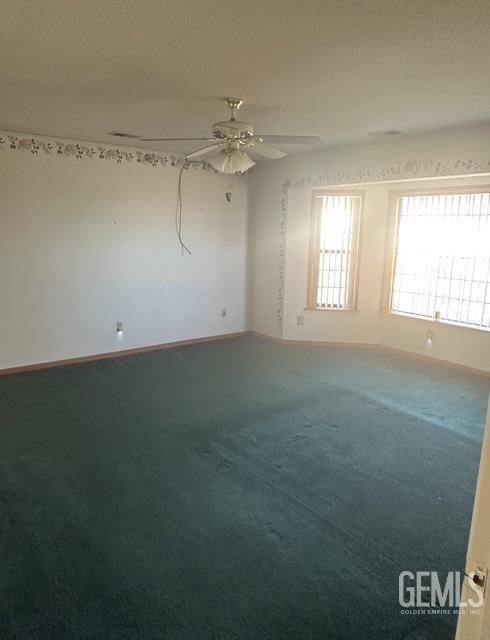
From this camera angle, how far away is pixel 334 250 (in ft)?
19.2

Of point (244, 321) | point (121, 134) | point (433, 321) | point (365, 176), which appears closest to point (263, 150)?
point (121, 134)

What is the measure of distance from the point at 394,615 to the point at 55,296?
4.26 metres

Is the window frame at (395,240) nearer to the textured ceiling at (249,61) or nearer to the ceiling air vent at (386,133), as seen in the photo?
the ceiling air vent at (386,133)

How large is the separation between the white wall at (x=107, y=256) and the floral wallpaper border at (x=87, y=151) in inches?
2.2

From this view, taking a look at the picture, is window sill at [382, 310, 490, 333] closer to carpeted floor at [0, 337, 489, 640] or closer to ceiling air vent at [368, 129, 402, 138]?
carpeted floor at [0, 337, 489, 640]

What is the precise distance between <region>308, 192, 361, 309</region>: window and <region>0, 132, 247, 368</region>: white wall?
1081 mm

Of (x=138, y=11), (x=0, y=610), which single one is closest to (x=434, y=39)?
(x=138, y=11)

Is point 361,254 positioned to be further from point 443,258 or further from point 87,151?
point 87,151

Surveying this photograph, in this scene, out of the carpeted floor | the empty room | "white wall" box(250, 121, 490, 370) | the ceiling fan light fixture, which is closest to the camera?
the carpeted floor

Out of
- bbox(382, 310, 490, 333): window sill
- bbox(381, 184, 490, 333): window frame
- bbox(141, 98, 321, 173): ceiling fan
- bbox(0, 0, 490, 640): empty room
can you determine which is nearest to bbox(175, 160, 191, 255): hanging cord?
bbox(0, 0, 490, 640): empty room

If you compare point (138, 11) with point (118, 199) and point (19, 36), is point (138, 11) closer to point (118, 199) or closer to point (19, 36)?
point (19, 36)

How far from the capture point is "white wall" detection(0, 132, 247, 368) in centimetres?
466

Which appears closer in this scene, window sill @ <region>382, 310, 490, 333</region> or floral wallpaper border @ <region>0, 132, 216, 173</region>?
floral wallpaper border @ <region>0, 132, 216, 173</region>

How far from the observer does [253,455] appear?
315cm
